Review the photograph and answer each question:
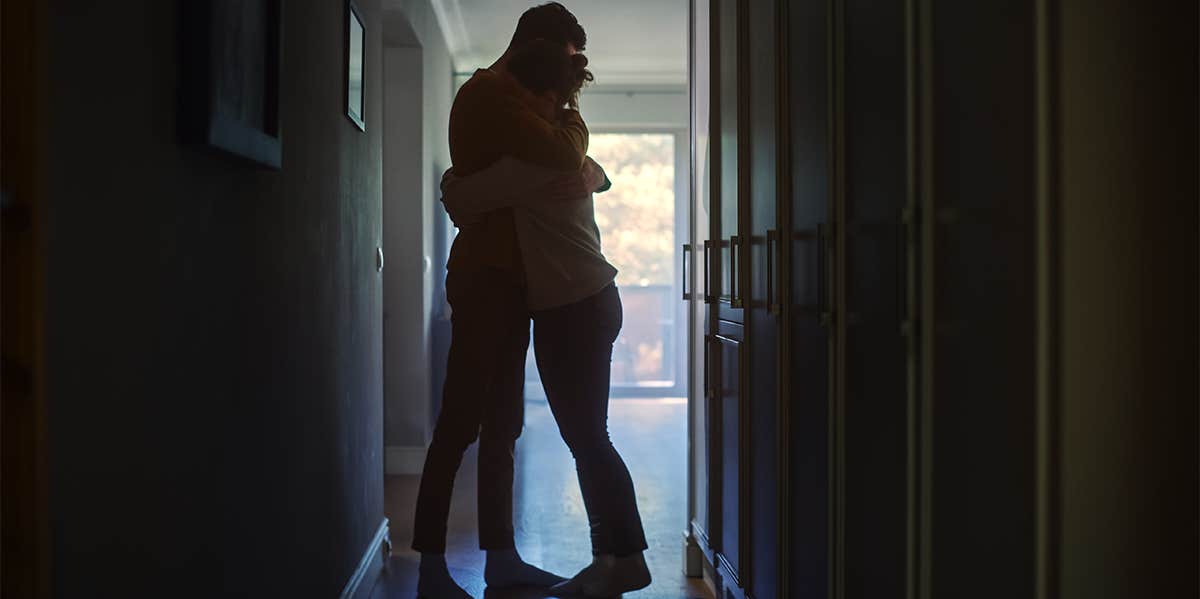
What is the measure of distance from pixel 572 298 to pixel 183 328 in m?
1.24

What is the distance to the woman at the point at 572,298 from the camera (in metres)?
2.39

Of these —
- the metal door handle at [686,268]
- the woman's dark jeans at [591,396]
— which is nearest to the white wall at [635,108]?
the metal door handle at [686,268]

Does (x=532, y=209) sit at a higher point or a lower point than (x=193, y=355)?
higher

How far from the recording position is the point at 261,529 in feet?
5.41

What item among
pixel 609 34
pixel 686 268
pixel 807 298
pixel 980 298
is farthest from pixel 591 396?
pixel 609 34

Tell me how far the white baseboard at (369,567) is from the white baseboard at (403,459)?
136cm

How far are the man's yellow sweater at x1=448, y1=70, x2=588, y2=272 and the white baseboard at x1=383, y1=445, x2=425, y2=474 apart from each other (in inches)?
85.6

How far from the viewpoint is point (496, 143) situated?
2355 millimetres

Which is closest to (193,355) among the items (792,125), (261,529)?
(261,529)

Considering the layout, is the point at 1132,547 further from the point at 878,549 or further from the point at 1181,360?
the point at 878,549

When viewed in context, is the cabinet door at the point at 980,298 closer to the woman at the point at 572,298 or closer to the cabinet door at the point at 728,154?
the cabinet door at the point at 728,154

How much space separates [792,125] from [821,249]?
0.31 m

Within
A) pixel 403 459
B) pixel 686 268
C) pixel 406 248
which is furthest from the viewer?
pixel 406 248

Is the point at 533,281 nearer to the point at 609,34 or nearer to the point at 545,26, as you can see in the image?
the point at 545,26
